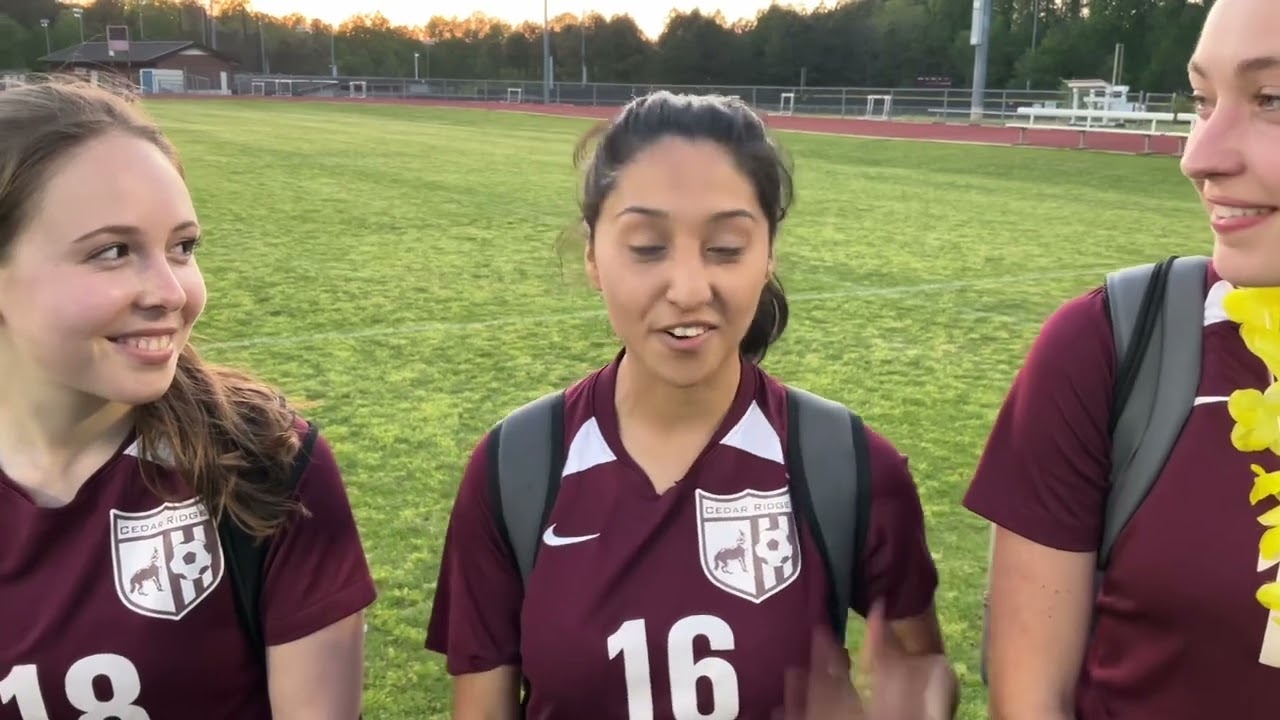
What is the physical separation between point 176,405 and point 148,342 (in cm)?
15

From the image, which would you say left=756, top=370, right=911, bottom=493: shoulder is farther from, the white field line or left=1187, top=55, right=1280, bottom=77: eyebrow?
the white field line

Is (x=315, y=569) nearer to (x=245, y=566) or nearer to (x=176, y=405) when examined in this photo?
(x=245, y=566)

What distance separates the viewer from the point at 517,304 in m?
7.46

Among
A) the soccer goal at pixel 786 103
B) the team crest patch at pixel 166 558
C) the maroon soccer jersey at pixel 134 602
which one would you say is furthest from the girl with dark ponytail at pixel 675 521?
the soccer goal at pixel 786 103

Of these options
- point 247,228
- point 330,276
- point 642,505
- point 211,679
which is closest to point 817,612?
point 642,505

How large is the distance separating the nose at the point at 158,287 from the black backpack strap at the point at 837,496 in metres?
0.97

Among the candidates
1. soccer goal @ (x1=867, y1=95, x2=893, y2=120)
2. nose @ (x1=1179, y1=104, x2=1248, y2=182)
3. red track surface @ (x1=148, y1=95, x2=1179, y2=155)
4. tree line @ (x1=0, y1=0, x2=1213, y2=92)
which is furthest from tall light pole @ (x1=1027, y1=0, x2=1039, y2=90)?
nose @ (x1=1179, y1=104, x2=1248, y2=182)

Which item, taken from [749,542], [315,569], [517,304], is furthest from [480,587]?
[517,304]

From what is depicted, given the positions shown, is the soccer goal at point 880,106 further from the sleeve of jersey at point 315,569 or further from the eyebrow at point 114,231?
the eyebrow at point 114,231

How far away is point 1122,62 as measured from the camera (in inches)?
2167

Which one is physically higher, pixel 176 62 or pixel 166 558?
pixel 176 62

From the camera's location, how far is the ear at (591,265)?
181 centimetres

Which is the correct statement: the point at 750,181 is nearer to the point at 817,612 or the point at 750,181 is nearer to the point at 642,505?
the point at 642,505

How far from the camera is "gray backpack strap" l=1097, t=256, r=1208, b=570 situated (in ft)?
4.92
